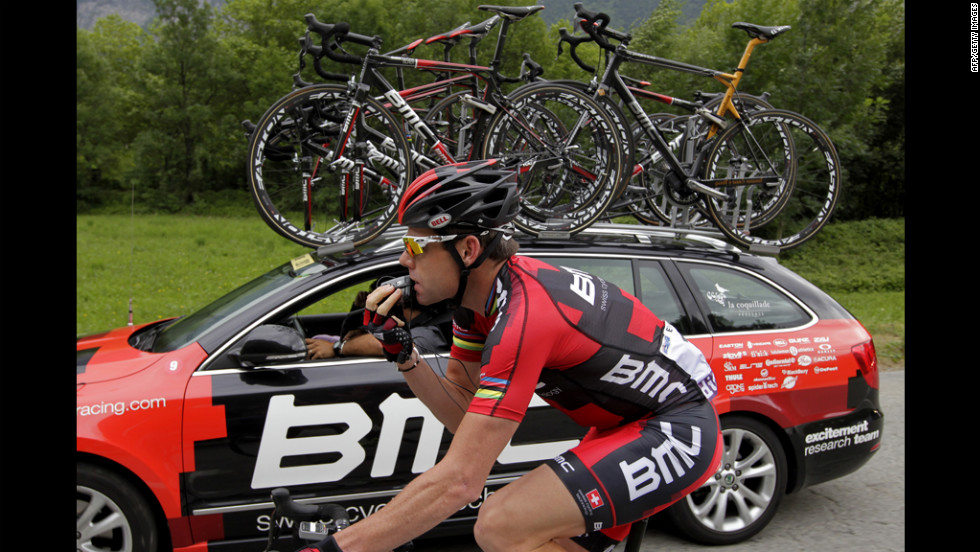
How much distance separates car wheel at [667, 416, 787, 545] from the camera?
4211 mm

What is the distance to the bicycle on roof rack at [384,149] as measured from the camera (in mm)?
4469

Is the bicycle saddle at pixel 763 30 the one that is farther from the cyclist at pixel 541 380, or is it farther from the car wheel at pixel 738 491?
the cyclist at pixel 541 380

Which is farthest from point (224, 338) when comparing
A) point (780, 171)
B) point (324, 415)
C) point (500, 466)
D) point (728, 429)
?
point (780, 171)

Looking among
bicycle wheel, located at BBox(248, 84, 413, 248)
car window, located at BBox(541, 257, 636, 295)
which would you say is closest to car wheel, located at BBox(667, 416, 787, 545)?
car window, located at BBox(541, 257, 636, 295)

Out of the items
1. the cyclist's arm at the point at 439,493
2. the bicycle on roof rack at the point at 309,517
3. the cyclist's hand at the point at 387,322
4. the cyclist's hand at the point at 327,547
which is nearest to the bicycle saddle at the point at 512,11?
the cyclist's hand at the point at 387,322

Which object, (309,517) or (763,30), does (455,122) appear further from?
(309,517)

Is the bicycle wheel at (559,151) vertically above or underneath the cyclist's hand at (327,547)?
above

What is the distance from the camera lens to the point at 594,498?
2.19 meters

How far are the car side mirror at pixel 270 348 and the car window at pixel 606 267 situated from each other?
1.45 metres

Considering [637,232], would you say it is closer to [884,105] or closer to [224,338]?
[224,338]

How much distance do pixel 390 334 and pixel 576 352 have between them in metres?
0.58

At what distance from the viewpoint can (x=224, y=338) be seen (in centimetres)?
377

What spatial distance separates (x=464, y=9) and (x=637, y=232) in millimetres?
12426

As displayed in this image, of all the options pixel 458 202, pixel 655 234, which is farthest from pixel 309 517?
pixel 655 234
